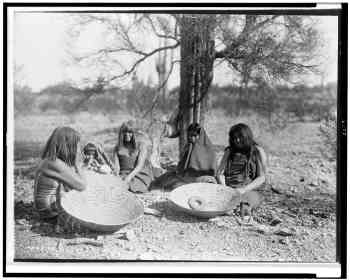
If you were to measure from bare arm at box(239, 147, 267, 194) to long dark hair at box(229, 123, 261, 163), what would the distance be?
5 cm

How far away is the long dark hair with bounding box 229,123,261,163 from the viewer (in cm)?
534

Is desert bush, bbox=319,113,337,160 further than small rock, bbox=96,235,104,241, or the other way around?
desert bush, bbox=319,113,337,160

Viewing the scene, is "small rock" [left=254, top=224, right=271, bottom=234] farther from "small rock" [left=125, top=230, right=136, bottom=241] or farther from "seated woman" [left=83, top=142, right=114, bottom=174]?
"seated woman" [left=83, top=142, right=114, bottom=174]

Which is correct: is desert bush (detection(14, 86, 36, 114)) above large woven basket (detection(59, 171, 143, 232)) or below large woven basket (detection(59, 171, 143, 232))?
above

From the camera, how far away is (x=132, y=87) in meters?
5.47

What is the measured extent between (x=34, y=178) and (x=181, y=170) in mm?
1598

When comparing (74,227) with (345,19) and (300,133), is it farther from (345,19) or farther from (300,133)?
(345,19)

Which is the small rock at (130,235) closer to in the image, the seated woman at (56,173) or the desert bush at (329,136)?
the seated woman at (56,173)

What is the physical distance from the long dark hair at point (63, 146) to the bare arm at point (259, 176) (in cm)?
182

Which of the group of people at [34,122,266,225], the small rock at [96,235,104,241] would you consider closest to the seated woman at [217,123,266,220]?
the group of people at [34,122,266,225]

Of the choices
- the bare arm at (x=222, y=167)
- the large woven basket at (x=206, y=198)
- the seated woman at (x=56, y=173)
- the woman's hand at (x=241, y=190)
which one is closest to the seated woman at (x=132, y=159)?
the large woven basket at (x=206, y=198)

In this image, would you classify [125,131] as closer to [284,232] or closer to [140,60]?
[140,60]

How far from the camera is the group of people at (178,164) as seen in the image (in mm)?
5148

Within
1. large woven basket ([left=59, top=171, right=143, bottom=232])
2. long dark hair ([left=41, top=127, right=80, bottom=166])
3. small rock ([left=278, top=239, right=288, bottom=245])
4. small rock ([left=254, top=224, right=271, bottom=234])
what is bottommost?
small rock ([left=278, top=239, right=288, bottom=245])
